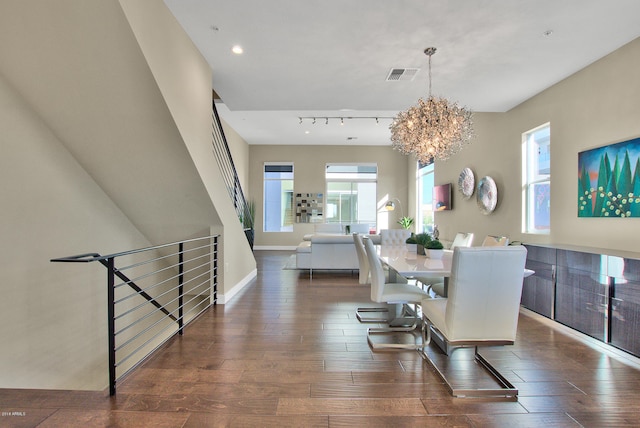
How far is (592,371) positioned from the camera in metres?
2.40

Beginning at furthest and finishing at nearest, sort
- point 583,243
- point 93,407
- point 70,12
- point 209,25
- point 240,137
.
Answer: point 240,137 → point 583,243 → point 209,25 → point 70,12 → point 93,407

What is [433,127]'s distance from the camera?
3.46 metres

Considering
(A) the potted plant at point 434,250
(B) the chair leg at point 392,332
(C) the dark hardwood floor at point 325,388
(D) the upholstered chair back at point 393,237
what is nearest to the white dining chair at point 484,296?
(C) the dark hardwood floor at point 325,388

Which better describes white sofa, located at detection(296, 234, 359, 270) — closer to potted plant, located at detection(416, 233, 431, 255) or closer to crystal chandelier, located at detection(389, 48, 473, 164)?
potted plant, located at detection(416, 233, 431, 255)

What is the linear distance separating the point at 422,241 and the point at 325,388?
197 centimetres

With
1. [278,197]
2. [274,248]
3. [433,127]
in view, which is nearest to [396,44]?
[433,127]

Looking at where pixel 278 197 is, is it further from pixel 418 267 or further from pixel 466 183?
pixel 418 267

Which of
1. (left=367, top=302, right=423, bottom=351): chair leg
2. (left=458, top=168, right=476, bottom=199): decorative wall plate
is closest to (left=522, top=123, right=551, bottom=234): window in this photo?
(left=458, top=168, right=476, bottom=199): decorative wall plate

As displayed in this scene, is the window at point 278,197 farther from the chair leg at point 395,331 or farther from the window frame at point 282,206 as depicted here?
the chair leg at point 395,331

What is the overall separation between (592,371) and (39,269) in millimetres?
4869

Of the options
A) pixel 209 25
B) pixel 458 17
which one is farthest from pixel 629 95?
pixel 209 25

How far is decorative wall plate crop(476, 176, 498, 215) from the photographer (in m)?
5.38

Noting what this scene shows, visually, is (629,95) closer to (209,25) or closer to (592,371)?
(592,371)

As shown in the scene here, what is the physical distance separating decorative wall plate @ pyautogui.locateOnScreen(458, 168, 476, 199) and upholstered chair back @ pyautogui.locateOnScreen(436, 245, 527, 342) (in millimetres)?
4585
